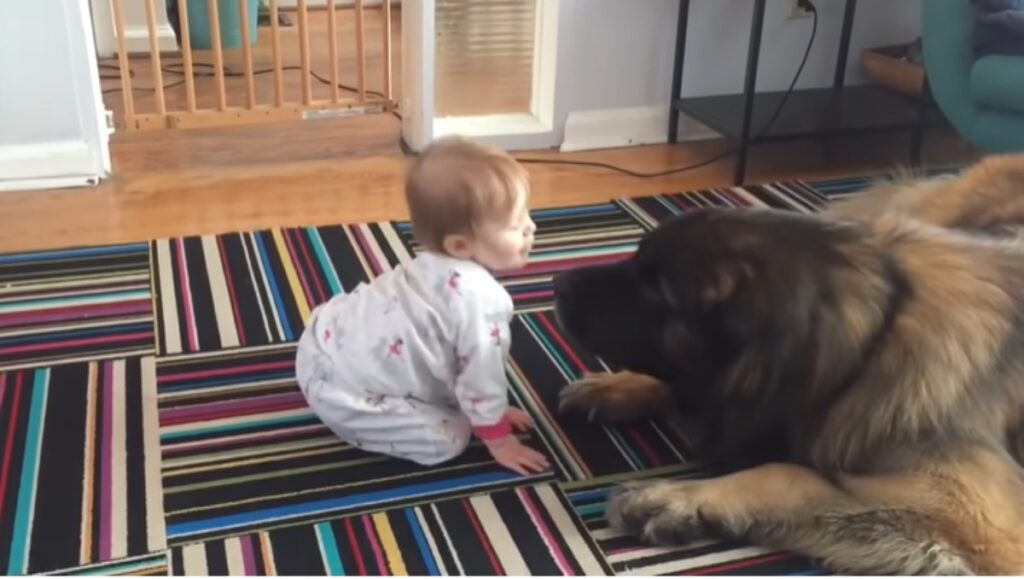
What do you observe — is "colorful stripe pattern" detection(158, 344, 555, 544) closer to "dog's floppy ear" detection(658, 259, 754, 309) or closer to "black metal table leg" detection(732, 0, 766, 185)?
"dog's floppy ear" detection(658, 259, 754, 309)

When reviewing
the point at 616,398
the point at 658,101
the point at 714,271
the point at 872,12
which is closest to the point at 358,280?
the point at 616,398

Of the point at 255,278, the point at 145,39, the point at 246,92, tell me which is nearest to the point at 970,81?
the point at 255,278

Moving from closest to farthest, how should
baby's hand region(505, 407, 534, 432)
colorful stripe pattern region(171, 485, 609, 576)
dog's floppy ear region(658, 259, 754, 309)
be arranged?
1. dog's floppy ear region(658, 259, 754, 309)
2. colorful stripe pattern region(171, 485, 609, 576)
3. baby's hand region(505, 407, 534, 432)

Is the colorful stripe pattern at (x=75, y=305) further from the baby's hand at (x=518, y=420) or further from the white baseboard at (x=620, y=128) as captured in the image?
the white baseboard at (x=620, y=128)

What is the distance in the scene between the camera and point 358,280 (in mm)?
2334

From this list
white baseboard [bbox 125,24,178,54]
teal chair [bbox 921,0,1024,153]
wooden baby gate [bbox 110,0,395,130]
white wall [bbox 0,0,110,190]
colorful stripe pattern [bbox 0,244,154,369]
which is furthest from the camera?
white baseboard [bbox 125,24,178,54]

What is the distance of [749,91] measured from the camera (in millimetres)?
2943

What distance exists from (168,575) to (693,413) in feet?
2.45

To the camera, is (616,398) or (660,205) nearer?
(616,398)

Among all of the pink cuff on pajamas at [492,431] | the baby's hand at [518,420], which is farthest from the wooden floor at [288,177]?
the pink cuff on pajamas at [492,431]

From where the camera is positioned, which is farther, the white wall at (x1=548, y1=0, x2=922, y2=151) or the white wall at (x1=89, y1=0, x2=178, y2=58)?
the white wall at (x1=89, y1=0, x2=178, y2=58)

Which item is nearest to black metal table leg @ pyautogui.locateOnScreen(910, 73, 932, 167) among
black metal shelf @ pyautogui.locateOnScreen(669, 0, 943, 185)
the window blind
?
black metal shelf @ pyautogui.locateOnScreen(669, 0, 943, 185)

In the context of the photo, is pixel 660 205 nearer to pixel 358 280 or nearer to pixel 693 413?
pixel 358 280

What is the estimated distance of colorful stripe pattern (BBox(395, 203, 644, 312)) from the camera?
2324mm
